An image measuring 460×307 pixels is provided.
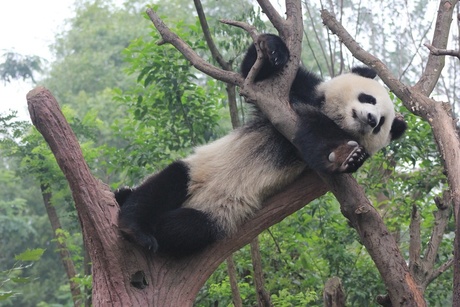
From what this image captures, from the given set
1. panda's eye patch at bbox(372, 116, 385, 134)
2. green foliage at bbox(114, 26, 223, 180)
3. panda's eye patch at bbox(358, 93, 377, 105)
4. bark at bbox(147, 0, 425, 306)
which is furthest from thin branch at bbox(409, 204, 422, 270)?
green foliage at bbox(114, 26, 223, 180)

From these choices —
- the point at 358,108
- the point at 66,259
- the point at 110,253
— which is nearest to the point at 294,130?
the point at 358,108

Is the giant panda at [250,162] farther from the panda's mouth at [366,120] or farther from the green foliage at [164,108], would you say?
the green foliage at [164,108]

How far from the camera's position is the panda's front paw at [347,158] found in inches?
135

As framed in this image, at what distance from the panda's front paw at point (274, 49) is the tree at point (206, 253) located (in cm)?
10

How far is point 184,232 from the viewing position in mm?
3947

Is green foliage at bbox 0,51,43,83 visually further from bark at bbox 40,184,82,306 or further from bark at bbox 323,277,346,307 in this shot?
bark at bbox 323,277,346,307

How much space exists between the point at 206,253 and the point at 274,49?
1.42 metres

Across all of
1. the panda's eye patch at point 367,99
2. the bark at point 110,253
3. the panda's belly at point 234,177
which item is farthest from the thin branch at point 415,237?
the bark at point 110,253

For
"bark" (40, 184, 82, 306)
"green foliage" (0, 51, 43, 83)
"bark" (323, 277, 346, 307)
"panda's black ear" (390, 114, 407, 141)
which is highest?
"green foliage" (0, 51, 43, 83)

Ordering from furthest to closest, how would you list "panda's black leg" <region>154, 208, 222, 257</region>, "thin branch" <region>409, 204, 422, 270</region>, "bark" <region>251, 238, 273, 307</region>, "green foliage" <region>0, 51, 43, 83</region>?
1. "green foliage" <region>0, 51, 43, 83</region>
2. "bark" <region>251, 238, 273, 307</region>
3. "thin branch" <region>409, 204, 422, 270</region>
4. "panda's black leg" <region>154, 208, 222, 257</region>

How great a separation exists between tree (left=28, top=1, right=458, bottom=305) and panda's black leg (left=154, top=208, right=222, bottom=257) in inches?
3.0

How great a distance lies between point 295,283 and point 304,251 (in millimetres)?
362

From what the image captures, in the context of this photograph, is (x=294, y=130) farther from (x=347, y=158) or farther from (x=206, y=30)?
(x=206, y=30)

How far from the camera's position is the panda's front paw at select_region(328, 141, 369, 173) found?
11.3 ft
